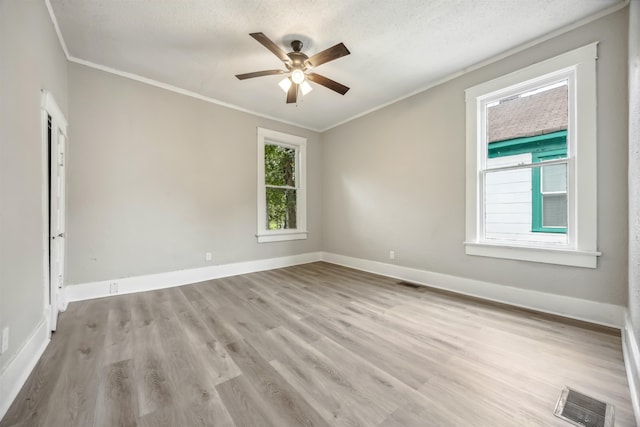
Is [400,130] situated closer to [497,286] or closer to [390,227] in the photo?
[390,227]

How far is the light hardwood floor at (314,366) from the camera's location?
1.32m

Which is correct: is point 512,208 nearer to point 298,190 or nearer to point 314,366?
point 314,366

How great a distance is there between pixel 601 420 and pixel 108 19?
460cm

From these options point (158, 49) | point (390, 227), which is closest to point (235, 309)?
point (390, 227)

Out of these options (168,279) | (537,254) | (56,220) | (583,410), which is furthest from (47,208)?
(537,254)

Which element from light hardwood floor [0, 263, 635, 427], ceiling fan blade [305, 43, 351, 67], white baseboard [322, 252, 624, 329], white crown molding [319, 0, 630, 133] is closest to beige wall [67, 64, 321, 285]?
light hardwood floor [0, 263, 635, 427]

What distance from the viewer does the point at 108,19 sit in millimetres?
2352

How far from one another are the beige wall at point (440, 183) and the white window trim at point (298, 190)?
52 centimetres

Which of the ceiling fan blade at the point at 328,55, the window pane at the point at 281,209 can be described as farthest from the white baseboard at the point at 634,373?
the window pane at the point at 281,209

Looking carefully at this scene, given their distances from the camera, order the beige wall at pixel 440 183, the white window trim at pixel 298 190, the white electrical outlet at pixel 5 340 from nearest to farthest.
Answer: the white electrical outlet at pixel 5 340
the beige wall at pixel 440 183
the white window trim at pixel 298 190

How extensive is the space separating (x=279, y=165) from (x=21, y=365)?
13.3 ft

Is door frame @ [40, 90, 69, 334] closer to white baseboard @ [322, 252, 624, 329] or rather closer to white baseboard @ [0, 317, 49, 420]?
white baseboard @ [0, 317, 49, 420]

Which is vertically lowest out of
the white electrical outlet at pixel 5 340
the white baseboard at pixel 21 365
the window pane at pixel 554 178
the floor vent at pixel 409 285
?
the floor vent at pixel 409 285

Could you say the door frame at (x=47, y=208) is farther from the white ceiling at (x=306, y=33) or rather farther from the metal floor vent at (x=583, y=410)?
the metal floor vent at (x=583, y=410)
